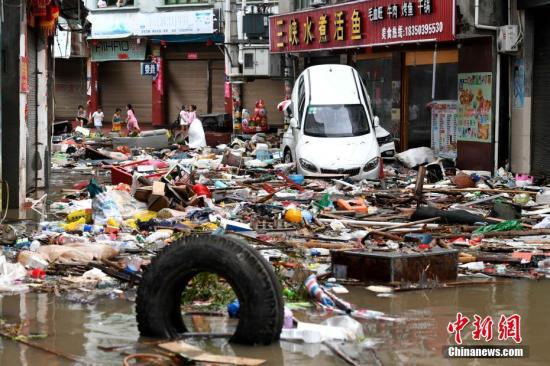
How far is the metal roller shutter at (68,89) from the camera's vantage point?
176 feet

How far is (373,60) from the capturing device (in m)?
32.5

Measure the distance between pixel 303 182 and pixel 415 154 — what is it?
252 inches

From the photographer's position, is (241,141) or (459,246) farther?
(241,141)

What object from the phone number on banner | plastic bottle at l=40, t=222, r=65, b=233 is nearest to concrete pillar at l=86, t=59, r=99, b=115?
the phone number on banner

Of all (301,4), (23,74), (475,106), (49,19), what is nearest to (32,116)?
(49,19)

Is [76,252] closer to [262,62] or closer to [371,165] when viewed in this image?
[371,165]

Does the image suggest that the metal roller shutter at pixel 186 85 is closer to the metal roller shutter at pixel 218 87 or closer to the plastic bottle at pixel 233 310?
the metal roller shutter at pixel 218 87

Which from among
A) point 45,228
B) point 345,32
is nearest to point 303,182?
point 45,228

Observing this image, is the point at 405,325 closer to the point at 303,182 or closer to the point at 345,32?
the point at 303,182

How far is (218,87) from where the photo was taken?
49781 millimetres

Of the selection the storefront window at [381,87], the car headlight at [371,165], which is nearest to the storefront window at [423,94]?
the storefront window at [381,87]

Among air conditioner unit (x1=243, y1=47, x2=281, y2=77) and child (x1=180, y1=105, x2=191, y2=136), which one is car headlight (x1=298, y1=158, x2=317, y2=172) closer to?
air conditioner unit (x1=243, y1=47, x2=281, y2=77)

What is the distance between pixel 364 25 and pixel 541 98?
7042mm

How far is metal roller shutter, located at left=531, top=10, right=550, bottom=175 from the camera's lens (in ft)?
77.3
